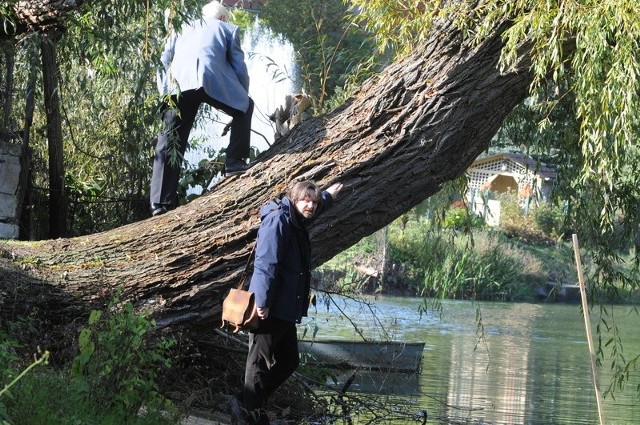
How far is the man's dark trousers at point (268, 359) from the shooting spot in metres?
6.77

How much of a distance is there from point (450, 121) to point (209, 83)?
1.91 m

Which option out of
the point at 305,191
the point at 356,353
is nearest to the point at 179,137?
the point at 305,191

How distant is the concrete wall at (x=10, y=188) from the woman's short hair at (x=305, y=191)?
3412mm

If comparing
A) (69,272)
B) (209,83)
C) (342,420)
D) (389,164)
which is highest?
(209,83)

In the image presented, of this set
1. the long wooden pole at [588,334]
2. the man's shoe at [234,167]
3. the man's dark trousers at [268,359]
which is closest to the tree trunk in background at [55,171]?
the man's shoe at [234,167]

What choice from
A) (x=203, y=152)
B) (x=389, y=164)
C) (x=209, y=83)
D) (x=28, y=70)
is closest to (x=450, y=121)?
(x=389, y=164)

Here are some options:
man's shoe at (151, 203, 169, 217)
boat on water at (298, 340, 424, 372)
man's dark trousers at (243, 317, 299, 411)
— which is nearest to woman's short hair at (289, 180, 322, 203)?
man's dark trousers at (243, 317, 299, 411)

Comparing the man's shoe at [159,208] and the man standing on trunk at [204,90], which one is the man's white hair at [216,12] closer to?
the man standing on trunk at [204,90]

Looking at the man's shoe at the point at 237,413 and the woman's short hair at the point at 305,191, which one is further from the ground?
the woman's short hair at the point at 305,191

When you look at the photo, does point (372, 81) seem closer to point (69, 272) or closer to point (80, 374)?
point (69, 272)

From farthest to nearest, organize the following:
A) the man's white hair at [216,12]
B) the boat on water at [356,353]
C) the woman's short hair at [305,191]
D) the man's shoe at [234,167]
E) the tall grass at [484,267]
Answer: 1. the tall grass at [484,267]
2. the boat on water at [356,353]
3. the man's white hair at [216,12]
4. the man's shoe at [234,167]
5. the woman's short hair at [305,191]

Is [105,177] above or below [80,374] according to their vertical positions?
above

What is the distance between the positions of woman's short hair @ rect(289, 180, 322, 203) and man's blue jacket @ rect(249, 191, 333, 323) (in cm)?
7

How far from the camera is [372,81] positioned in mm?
7984
